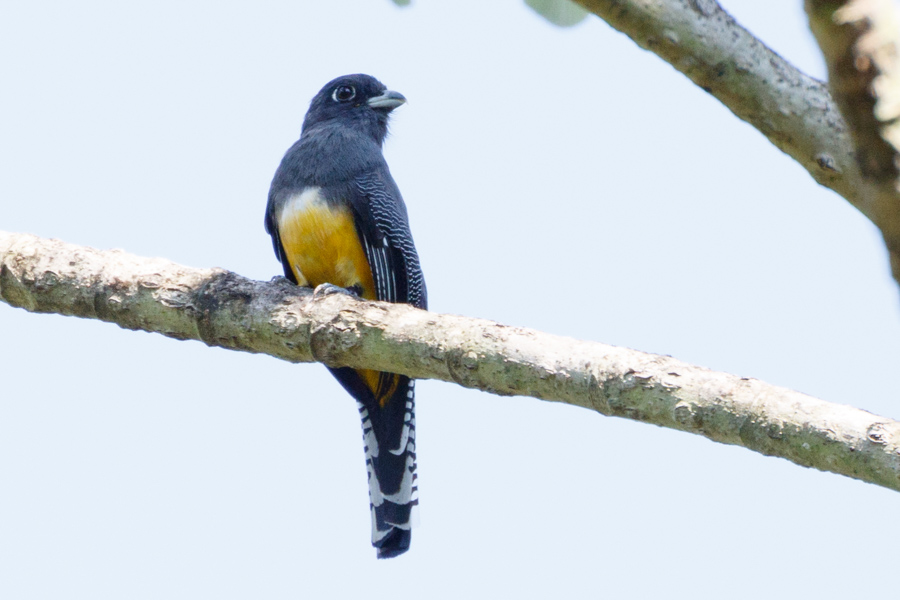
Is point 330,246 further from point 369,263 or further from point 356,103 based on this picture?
point 356,103

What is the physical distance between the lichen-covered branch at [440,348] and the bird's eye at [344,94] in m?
3.40

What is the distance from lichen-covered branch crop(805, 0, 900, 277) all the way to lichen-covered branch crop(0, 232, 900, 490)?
206cm

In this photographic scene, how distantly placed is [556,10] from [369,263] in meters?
2.79

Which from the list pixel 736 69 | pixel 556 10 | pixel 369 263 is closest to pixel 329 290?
pixel 369 263

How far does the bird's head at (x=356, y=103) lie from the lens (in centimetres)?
772

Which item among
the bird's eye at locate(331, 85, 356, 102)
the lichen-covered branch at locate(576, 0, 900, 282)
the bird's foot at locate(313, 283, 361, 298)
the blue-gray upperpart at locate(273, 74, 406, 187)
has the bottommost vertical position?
the bird's foot at locate(313, 283, 361, 298)

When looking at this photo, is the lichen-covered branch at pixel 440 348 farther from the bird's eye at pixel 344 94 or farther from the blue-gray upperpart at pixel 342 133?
the bird's eye at pixel 344 94

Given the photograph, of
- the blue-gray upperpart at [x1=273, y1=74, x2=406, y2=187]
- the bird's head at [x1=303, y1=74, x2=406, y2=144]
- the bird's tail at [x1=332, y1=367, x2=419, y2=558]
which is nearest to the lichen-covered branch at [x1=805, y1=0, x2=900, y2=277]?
the bird's tail at [x1=332, y1=367, x2=419, y2=558]

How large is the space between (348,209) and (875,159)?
17.5ft

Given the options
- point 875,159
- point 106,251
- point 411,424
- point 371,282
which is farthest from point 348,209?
point 875,159

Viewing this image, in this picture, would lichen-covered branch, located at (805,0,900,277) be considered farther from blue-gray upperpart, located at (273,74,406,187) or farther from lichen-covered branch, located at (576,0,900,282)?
blue-gray upperpart, located at (273,74,406,187)

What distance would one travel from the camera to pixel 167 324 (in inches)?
187

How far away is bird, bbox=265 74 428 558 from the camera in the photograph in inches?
242

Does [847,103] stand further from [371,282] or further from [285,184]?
[285,184]
